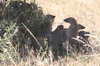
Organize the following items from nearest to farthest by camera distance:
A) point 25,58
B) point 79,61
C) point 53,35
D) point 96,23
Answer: point 79,61, point 25,58, point 53,35, point 96,23

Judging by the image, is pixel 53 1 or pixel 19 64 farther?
pixel 53 1

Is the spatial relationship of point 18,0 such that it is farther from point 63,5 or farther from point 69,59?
point 63,5

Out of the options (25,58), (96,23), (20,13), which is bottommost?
(96,23)

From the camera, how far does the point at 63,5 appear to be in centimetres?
1648

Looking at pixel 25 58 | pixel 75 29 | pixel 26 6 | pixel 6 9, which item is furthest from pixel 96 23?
pixel 25 58

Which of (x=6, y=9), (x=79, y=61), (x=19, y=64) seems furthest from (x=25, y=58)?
(x=6, y=9)

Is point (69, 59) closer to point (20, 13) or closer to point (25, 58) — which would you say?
point (25, 58)

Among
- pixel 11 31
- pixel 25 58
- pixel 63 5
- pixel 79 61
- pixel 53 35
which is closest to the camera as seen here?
pixel 79 61

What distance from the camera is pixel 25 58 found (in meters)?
6.82

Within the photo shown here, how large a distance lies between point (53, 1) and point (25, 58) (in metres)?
10.4

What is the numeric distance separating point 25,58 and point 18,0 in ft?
9.22

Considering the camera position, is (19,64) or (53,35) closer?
(19,64)

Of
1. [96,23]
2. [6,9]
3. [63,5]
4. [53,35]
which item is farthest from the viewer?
[63,5]

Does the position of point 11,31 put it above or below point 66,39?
above
